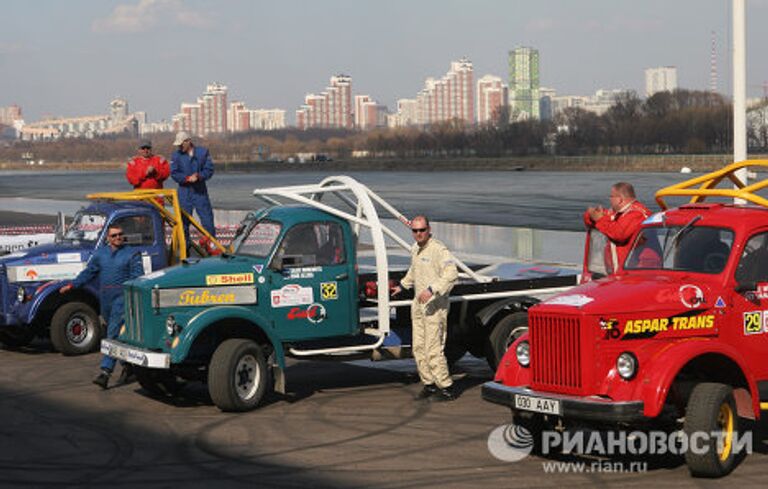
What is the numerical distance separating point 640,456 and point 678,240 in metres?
1.81

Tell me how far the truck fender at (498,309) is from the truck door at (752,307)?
407 centimetres

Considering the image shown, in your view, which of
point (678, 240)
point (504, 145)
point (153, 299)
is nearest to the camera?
point (678, 240)

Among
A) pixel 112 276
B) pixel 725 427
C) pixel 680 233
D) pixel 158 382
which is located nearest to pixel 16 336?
Result: pixel 112 276

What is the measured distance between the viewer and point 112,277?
45.2ft

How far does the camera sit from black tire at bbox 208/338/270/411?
1192 centimetres

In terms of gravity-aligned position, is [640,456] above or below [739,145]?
below

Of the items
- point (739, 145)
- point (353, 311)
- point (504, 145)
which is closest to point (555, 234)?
point (739, 145)

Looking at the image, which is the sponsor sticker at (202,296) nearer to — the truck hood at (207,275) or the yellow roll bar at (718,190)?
the truck hood at (207,275)

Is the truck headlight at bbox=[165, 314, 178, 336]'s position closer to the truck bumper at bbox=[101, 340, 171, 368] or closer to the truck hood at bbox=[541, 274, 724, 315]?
the truck bumper at bbox=[101, 340, 171, 368]

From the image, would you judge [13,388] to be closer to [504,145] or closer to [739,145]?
[739,145]

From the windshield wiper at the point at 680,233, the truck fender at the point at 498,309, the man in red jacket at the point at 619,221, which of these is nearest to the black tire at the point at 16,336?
the truck fender at the point at 498,309

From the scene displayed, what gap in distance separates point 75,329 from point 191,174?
10.5ft

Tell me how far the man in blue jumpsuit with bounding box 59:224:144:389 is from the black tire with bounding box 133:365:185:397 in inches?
15.8

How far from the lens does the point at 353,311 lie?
520 inches
